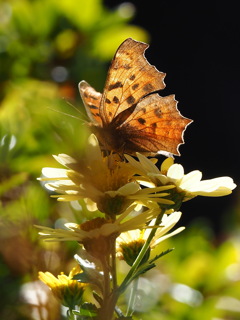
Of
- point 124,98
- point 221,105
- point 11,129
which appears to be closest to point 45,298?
point 11,129

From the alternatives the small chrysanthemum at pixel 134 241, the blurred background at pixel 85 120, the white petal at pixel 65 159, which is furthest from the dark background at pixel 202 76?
the white petal at pixel 65 159

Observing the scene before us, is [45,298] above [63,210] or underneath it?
underneath

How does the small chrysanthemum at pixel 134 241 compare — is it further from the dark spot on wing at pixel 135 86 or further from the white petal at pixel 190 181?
the dark spot on wing at pixel 135 86

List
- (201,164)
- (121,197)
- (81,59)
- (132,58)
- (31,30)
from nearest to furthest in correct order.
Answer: (121,197)
(132,58)
(31,30)
(81,59)
(201,164)

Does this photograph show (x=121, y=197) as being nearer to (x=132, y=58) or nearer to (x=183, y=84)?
(x=132, y=58)

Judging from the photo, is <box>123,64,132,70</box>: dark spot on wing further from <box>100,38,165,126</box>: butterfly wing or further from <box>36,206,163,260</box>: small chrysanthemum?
<box>36,206,163,260</box>: small chrysanthemum

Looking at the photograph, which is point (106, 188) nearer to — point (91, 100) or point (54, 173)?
point (54, 173)

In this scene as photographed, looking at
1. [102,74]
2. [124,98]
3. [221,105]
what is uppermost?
[221,105]
